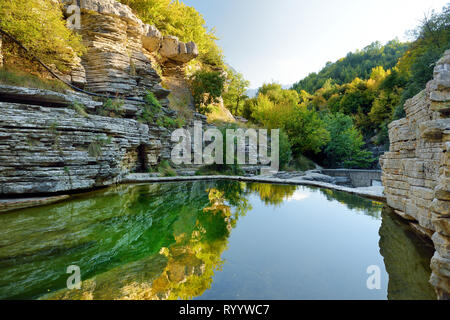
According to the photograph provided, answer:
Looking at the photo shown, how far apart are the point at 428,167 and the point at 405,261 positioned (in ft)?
4.78

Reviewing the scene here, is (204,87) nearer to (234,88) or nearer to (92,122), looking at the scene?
(234,88)

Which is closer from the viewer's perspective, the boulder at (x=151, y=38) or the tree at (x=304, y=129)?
the boulder at (x=151, y=38)

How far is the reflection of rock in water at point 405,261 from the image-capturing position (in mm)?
1929

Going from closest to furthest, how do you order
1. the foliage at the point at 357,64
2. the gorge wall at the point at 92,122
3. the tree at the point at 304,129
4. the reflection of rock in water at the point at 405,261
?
the reflection of rock in water at the point at 405,261
the gorge wall at the point at 92,122
the tree at the point at 304,129
the foliage at the point at 357,64

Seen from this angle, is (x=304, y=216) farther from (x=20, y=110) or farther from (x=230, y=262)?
(x=20, y=110)

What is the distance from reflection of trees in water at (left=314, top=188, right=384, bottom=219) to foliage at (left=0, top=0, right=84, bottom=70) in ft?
37.3
